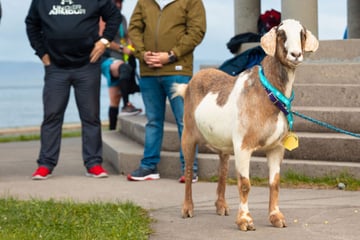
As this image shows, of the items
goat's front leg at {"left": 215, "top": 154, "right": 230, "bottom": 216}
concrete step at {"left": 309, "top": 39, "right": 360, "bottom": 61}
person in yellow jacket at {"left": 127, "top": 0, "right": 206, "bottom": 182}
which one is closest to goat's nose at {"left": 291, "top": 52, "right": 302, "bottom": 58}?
goat's front leg at {"left": 215, "top": 154, "right": 230, "bottom": 216}

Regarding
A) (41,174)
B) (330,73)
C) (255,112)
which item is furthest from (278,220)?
(330,73)

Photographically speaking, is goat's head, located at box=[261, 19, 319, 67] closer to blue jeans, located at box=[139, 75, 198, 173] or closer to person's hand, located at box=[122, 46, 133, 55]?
blue jeans, located at box=[139, 75, 198, 173]

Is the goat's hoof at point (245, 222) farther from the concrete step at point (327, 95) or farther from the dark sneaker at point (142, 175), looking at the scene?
the concrete step at point (327, 95)

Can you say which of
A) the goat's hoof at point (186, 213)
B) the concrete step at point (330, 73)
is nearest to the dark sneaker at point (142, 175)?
the goat's hoof at point (186, 213)

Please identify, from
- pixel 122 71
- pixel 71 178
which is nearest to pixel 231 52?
pixel 122 71

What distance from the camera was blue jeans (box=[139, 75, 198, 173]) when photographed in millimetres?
9315

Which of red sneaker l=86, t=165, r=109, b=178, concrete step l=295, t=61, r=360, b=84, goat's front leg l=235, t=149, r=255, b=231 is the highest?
concrete step l=295, t=61, r=360, b=84

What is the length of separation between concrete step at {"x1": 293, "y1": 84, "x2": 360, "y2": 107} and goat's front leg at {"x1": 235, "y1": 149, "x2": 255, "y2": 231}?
3.63 metres

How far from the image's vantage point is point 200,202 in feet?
27.0

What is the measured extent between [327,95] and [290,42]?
395 centimetres

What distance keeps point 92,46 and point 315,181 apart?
2.95m

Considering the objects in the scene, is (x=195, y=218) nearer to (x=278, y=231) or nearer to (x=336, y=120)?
(x=278, y=231)

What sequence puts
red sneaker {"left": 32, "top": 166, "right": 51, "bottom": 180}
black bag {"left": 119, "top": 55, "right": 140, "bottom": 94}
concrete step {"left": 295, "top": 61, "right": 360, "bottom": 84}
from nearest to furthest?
red sneaker {"left": 32, "top": 166, "right": 51, "bottom": 180} → concrete step {"left": 295, "top": 61, "right": 360, "bottom": 84} → black bag {"left": 119, "top": 55, "right": 140, "bottom": 94}

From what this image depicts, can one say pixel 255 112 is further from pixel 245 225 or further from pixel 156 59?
pixel 156 59
